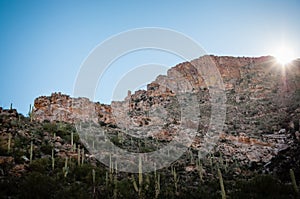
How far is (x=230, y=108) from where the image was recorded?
112ft

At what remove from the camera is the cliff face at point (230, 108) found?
23828mm

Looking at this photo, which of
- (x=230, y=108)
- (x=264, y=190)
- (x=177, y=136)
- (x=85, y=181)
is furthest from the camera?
(x=230, y=108)

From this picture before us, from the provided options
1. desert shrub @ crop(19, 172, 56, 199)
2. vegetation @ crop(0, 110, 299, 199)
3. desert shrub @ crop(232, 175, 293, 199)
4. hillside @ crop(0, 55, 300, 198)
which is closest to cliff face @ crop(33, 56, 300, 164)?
hillside @ crop(0, 55, 300, 198)

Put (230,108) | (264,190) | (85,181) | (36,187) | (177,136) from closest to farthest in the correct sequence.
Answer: (36,187)
(85,181)
(264,190)
(177,136)
(230,108)

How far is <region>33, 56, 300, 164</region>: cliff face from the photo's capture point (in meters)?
23.8

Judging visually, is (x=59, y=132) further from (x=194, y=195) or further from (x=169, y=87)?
(x=169, y=87)

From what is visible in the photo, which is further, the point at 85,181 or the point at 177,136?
the point at 177,136

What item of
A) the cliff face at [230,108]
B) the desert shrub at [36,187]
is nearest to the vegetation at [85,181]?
the desert shrub at [36,187]

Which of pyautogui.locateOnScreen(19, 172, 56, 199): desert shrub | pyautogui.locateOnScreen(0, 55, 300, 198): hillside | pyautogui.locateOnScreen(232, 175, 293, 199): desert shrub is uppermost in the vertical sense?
pyautogui.locateOnScreen(0, 55, 300, 198): hillside

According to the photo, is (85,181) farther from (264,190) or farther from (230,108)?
(230,108)

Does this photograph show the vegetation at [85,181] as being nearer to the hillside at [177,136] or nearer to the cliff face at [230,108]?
the hillside at [177,136]

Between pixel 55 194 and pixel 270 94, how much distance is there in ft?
108

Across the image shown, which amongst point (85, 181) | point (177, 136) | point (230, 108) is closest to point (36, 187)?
point (85, 181)

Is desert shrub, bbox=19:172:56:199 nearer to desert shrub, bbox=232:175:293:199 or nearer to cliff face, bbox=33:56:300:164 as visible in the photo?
desert shrub, bbox=232:175:293:199
